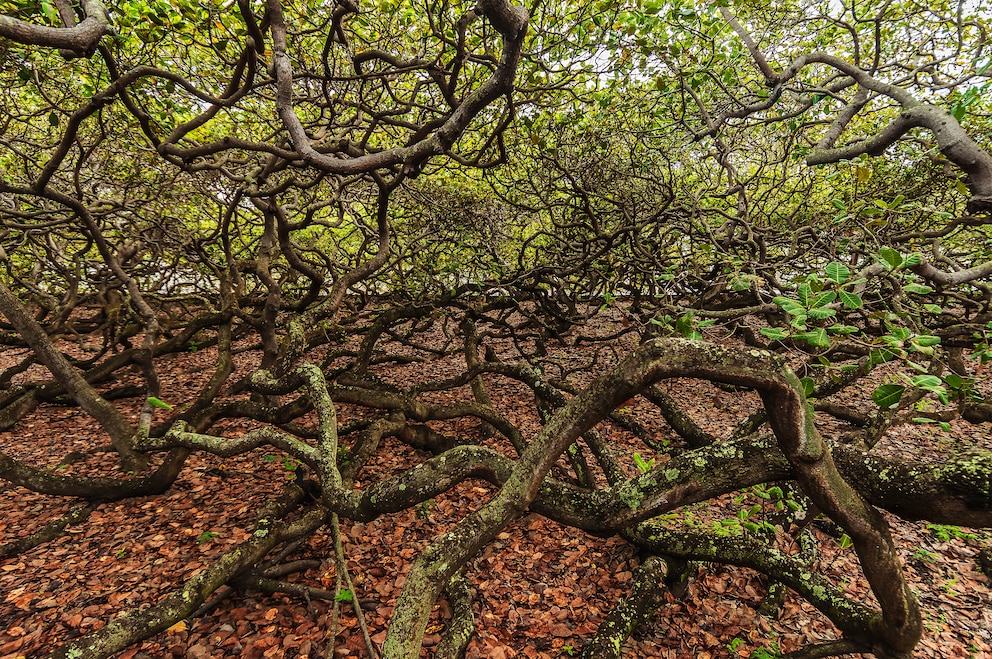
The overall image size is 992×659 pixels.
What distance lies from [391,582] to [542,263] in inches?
281

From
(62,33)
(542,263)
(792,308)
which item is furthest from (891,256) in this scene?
(542,263)

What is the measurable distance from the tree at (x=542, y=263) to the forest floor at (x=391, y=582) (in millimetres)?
396

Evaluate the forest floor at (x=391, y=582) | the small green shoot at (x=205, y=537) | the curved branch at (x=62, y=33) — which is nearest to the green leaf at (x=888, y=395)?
the forest floor at (x=391, y=582)

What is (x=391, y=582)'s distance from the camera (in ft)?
17.9

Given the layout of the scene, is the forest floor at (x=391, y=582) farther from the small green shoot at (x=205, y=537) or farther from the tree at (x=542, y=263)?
the tree at (x=542, y=263)

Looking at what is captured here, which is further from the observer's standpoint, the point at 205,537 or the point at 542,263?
the point at 542,263

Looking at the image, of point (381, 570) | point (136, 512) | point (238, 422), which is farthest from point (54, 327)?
point (381, 570)

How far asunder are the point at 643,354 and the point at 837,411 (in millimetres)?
7552

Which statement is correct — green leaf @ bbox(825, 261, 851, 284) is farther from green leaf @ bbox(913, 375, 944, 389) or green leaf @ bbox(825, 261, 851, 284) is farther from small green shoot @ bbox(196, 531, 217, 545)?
small green shoot @ bbox(196, 531, 217, 545)

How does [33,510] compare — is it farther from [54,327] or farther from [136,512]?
[54,327]

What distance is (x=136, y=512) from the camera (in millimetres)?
6277

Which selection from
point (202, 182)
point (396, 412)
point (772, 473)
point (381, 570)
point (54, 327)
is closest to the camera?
point (772, 473)

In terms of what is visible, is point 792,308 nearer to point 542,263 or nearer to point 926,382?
point 926,382

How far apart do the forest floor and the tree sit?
0.40 metres
